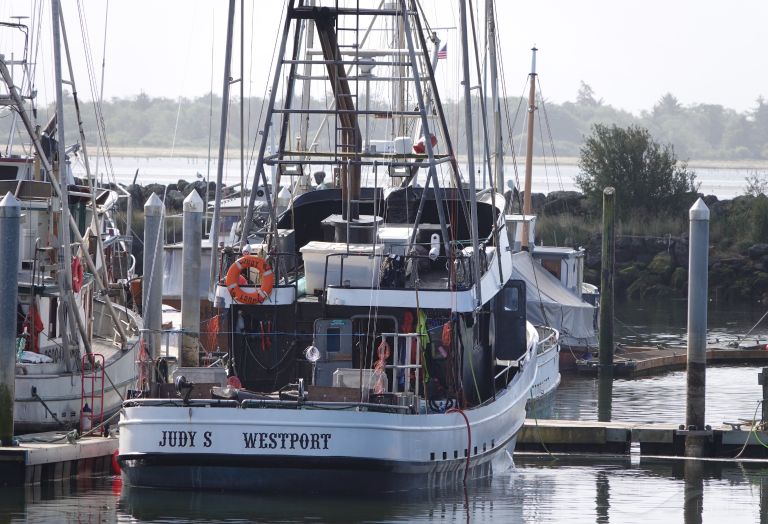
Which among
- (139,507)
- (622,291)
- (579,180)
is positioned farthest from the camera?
(579,180)

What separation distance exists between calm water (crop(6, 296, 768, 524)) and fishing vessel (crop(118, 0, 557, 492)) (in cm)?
37

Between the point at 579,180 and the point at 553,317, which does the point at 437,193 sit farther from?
the point at 579,180

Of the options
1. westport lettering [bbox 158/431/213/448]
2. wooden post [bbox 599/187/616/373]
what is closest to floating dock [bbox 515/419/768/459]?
westport lettering [bbox 158/431/213/448]

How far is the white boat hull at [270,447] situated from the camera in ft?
63.0

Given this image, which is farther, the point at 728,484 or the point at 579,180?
the point at 579,180

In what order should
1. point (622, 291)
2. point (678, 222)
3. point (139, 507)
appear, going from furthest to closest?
point (678, 222)
point (622, 291)
point (139, 507)

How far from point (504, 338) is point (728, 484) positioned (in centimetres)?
495

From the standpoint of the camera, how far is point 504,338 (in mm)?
26547

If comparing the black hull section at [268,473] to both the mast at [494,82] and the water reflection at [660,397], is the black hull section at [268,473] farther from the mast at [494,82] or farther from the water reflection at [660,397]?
the mast at [494,82]

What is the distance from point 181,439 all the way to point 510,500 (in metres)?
4.95

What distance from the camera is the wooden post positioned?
120ft

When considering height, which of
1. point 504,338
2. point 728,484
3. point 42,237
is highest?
point 42,237

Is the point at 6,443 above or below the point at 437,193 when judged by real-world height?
below

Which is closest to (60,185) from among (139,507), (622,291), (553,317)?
(139,507)
